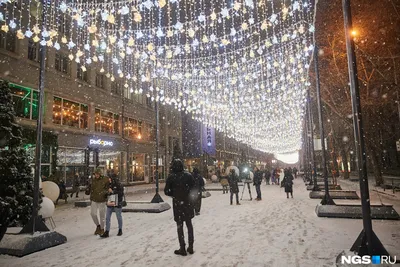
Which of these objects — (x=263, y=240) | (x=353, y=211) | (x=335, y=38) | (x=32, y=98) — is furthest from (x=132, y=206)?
(x=335, y=38)

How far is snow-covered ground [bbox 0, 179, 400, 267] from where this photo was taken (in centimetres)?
606

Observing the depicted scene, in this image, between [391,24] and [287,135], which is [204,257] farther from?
[287,135]

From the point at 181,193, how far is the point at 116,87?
28.8m

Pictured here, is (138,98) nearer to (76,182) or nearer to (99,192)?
(76,182)

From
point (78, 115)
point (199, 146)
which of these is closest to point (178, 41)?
point (78, 115)

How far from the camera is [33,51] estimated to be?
73.0 feet

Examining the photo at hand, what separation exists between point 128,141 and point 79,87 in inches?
376

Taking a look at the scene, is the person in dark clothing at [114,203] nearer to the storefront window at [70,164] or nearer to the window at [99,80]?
the storefront window at [70,164]

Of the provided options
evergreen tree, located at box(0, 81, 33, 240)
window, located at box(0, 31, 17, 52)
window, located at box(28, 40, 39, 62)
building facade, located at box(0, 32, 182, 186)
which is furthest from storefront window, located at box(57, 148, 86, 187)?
evergreen tree, located at box(0, 81, 33, 240)

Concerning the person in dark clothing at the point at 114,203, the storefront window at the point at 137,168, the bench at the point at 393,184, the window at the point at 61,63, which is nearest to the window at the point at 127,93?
the storefront window at the point at 137,168

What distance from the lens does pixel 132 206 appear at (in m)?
14.2

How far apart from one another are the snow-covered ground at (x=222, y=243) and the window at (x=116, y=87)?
23.3 metres

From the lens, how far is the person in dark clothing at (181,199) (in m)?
6.53

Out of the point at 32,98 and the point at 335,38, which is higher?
the point at 335,38
